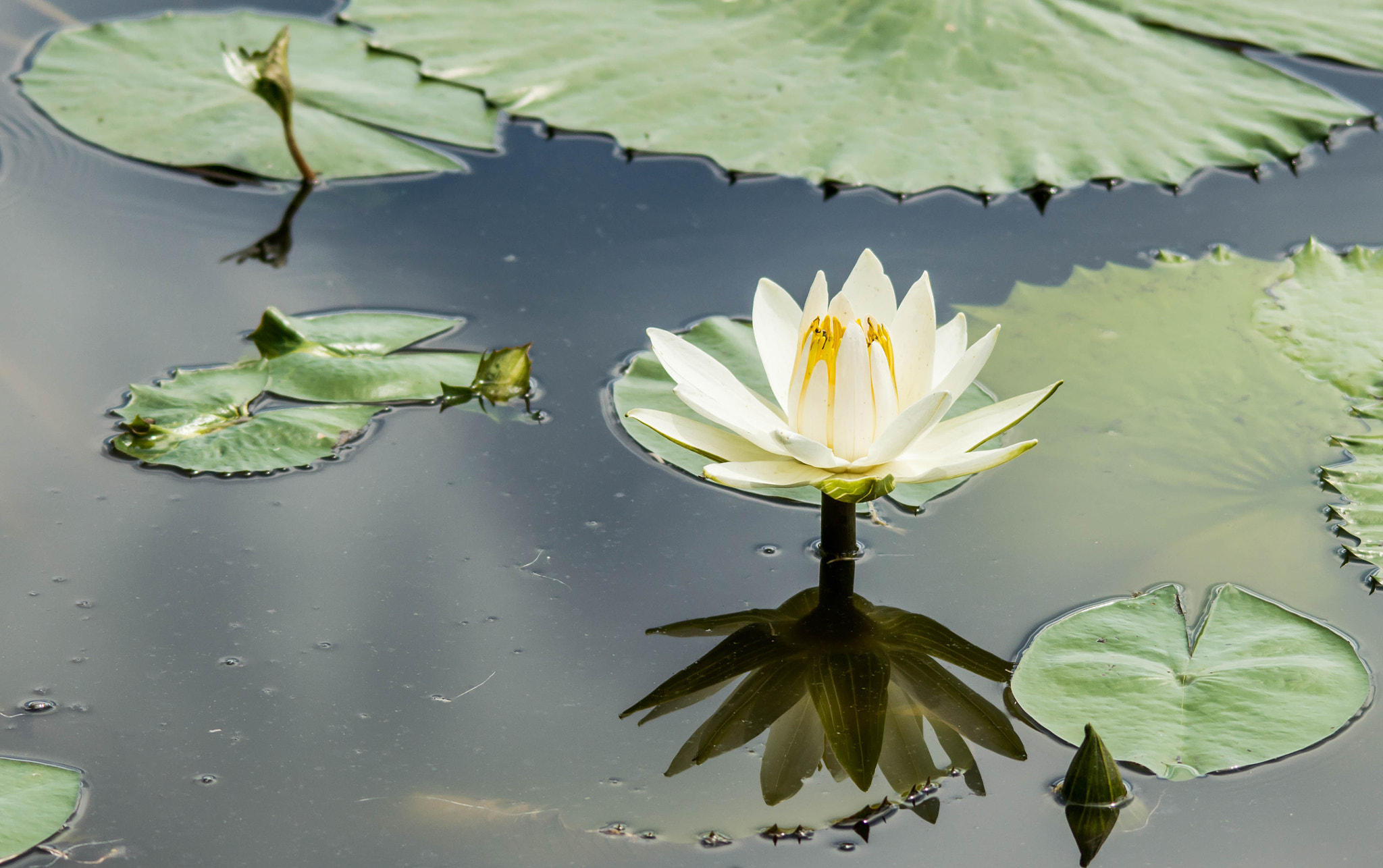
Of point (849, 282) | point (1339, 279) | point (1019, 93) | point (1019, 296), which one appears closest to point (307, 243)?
point (849, 282)

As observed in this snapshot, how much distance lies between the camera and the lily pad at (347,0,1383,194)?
2621 mm

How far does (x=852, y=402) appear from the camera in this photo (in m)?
1.51

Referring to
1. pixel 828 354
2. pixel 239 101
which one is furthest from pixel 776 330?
pixel 239 101

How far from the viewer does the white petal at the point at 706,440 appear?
158cm

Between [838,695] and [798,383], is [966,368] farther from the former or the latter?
[838,695]

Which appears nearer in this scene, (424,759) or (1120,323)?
(424,759)

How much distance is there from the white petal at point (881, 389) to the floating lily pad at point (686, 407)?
1.01ft

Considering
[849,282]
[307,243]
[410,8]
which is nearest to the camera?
[849,282]

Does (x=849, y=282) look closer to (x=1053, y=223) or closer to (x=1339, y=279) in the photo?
(x=1053, y=223)

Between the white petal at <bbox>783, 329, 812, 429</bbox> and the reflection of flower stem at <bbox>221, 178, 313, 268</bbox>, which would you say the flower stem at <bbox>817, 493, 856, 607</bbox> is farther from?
the reflection of flower stem at <bbox>221, 178, 313, 268</bbox>

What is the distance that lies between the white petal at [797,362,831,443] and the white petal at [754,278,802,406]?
132 mm

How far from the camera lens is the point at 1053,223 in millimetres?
2508

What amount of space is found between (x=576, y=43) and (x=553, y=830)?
220 centimetres

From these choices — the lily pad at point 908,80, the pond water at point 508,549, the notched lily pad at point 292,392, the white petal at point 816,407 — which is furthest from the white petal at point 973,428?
the lily pad at point 908,80
